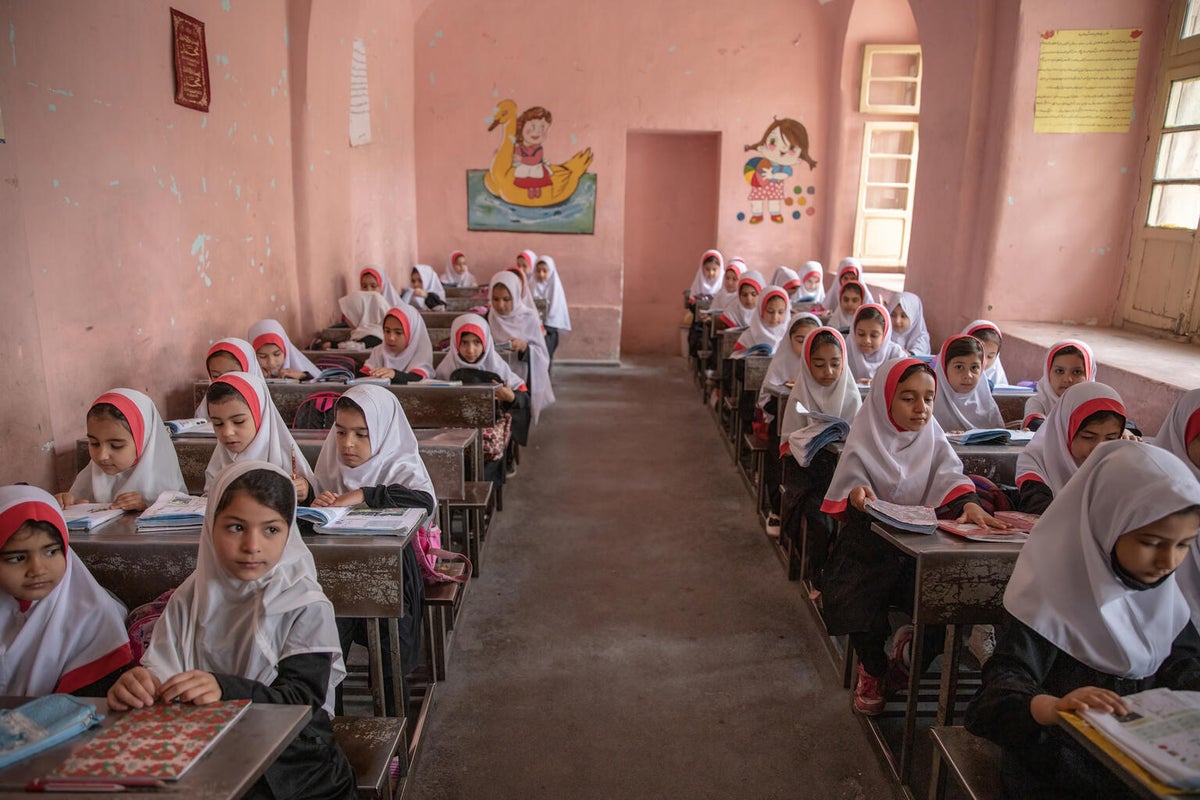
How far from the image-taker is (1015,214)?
19.4 ft

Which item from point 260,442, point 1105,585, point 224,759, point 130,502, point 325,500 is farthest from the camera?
point 260,442


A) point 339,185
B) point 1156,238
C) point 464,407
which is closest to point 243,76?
point 339,185

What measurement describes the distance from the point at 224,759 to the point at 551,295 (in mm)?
8078

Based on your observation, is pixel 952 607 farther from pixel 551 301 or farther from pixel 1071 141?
pixel 551 301

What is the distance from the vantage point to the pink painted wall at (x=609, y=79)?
9.48 meters

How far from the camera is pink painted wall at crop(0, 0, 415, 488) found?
3.15 meters

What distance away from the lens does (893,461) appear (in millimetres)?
3004

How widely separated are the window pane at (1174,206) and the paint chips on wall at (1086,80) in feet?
1.84

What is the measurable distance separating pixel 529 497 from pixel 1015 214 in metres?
4.08

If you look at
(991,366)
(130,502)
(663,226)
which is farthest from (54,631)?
(663,226)

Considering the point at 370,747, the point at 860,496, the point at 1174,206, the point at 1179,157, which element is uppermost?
the point at 1179,157

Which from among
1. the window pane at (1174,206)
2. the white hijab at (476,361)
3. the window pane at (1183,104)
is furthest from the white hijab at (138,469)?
the window pane at (1183,104)

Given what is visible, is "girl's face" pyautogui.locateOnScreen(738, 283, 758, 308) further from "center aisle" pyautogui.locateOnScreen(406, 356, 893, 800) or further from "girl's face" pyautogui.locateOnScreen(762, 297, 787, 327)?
"center aisle" pyautogui.locateOnScreen(406, 356, 893, 800)

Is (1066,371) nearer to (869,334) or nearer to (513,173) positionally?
(869,334)
